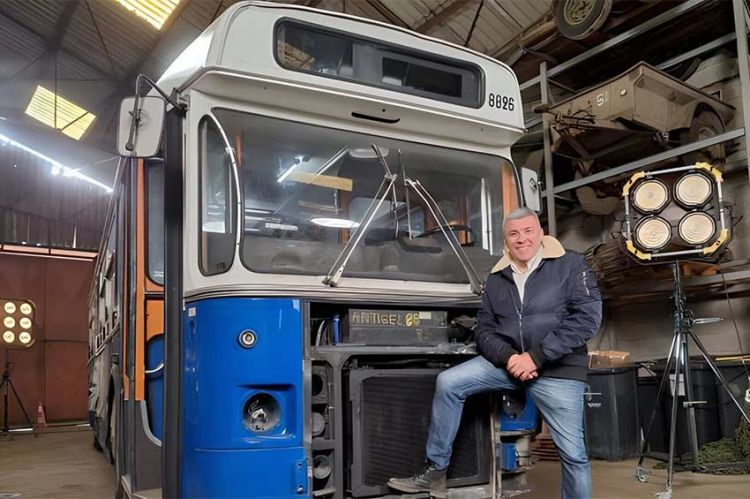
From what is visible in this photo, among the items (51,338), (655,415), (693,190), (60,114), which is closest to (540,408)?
(693,190)

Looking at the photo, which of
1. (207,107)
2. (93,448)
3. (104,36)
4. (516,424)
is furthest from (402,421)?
(104,36)

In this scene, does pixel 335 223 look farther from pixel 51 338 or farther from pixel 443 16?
pixel 51 338

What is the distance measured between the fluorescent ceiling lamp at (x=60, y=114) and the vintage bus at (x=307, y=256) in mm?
10260

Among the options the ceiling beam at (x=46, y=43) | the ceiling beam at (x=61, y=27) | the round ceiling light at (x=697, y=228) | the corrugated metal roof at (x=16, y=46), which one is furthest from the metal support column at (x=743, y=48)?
the corrugated metal roof at (x=16, y=46)

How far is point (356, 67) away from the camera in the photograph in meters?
3.24

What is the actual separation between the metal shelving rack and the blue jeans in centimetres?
341

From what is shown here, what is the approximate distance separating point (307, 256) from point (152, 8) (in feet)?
24.2

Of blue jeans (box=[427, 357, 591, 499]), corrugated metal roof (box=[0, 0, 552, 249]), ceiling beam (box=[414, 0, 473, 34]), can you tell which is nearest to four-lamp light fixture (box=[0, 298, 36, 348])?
corrugated metal roof (box=[0, 0, 552, 249])

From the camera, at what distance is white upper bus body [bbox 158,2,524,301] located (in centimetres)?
289

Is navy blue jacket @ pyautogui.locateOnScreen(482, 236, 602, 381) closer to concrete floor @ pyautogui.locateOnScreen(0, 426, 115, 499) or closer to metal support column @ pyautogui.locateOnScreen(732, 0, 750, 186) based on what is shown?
metal support column @ pyautogui.locateOnScreen(732, 0, 750, 186)

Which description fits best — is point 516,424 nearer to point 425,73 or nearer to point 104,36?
point 425,73

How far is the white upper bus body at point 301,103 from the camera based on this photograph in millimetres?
2891

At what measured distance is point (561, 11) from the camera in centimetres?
635

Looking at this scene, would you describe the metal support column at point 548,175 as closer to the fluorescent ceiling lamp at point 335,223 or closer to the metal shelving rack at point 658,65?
the metal shelving rack at point 658,65
